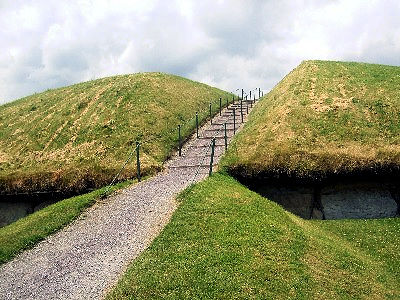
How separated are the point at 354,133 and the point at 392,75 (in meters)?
12.4

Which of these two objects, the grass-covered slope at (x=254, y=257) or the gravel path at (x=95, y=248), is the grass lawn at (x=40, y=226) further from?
the grass-covered slope at (x=254, y=257)

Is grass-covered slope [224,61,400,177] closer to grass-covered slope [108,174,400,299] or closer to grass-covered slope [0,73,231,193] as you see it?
grass-covered slope [108,174,400,299]

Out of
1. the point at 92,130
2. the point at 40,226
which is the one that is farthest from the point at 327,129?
the point at 40,226

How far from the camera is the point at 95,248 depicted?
619 inches

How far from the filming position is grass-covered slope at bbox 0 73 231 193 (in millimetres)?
26000

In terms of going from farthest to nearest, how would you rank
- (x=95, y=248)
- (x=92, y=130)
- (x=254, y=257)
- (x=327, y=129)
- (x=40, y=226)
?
(x=92, y=130) < (x=327, y=129) < (x=40, y=226) < (x=95, y=248) < (x=254, y=257)

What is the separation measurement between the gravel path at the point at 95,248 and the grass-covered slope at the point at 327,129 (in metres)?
4.47

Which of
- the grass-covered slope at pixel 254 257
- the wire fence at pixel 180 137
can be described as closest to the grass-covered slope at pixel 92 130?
the wire fence at pixel 180 137

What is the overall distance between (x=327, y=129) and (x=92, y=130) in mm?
17211

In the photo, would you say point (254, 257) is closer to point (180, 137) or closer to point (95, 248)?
point (95, 248)

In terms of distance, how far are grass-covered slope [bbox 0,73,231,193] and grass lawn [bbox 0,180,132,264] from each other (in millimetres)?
3935

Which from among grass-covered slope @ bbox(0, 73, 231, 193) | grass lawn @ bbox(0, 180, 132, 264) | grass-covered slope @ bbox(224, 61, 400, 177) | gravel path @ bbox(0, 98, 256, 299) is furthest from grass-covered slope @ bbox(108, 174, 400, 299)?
grass-covered slope @ bbox(0, 73, 231, 193)

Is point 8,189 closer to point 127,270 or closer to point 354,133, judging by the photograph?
point 127,270

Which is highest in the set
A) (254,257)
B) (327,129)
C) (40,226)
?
(327,129)
